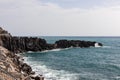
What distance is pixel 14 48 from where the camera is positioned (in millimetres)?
101500

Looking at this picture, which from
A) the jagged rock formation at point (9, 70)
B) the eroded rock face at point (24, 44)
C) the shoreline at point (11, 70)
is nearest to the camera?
the jagged rock formation at point (9, 70)

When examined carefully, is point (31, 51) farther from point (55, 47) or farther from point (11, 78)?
point (11, 78)

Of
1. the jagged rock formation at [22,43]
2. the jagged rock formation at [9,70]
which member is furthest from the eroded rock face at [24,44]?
the jagged rock formation at [9,70]

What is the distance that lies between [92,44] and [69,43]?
17.0m

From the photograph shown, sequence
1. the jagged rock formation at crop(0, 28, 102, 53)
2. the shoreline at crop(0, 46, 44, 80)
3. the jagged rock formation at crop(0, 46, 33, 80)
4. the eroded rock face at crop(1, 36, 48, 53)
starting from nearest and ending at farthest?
1. the jagged rock formation at crop(0, 46, 33, 80)
2. the shoreline at crop(0, 46, 44, 80)
3. the jagged rock formation at crop(0, 28, 102, 53)
4. the eroded rock face at crop(1, 36, 48, 53)

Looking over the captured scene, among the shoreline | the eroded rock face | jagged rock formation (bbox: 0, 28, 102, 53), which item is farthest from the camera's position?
the eroded rock face

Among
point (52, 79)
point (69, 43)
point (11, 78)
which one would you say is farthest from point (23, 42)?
point (11, 78)

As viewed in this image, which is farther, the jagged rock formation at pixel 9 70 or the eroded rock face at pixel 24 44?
the eroded rock face at pixel 24 44

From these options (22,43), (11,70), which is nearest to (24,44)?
(22,43)

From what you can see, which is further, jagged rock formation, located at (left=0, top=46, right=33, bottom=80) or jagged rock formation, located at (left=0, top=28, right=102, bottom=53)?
jagged rock formation, located at (left=0, top=28, right=102, bottom=53)

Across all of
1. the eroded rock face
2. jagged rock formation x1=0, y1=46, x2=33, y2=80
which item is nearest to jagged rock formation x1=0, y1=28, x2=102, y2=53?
the eroded rock face

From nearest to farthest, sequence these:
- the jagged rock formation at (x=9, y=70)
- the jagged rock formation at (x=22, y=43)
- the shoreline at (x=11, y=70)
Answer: the jagged rock formation at (x=9, y=70), the shoreline at (x=11, y=70), the jagged rock formation at (x=22, y=43)

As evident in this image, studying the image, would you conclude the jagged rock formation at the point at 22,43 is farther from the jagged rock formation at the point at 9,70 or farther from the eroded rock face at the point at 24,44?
the jagged rock formation at the point at 9,70

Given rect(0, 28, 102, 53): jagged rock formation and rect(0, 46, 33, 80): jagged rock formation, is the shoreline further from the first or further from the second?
rect(0, 28, 102, 53): jagged rock formation
